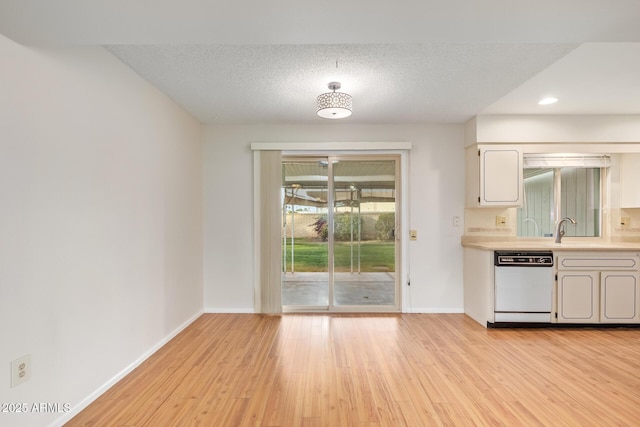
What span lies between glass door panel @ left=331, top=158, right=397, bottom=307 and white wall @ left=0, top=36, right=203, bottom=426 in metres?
2.06

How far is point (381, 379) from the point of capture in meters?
2.31

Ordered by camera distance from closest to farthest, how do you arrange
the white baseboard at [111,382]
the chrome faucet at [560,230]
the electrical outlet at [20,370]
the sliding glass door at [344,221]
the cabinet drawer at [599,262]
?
the electrical outlet at [20,370], the white baseboard at [111,382], the cabinet drawer at [599,262], the chrome faucet at [560,230], the sliding glass door at [344,221]

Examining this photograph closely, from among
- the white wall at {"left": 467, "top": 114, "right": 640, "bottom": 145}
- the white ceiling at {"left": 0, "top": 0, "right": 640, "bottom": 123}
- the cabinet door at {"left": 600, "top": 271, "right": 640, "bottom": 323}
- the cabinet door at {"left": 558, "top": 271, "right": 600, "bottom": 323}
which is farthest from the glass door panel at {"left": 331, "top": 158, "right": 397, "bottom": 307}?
the cabinet door at {"left": 600, "top": 271, "right": 640, "bottom": 323}

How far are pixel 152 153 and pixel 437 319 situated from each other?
3612mm

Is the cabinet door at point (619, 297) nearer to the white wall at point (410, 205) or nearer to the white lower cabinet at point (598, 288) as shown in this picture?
the white lower cabinet at point (598, 288)

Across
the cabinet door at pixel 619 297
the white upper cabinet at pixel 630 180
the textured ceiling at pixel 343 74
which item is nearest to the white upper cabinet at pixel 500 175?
the textured ceiling at pixel 343 74

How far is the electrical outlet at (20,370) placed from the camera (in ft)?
5.06

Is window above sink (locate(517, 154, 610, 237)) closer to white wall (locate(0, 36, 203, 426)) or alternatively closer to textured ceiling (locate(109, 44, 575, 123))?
textured ceiling (locate(109, 44, 575, 123))

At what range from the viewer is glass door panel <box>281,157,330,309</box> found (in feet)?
13.4

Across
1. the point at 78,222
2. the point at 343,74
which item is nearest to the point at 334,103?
the point at 343,74

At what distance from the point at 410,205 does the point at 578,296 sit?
2.05m

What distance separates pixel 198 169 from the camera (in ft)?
12.7

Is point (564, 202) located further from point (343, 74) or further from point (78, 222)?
point (78, 222)

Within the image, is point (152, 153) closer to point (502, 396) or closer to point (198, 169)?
point (198, 169)
